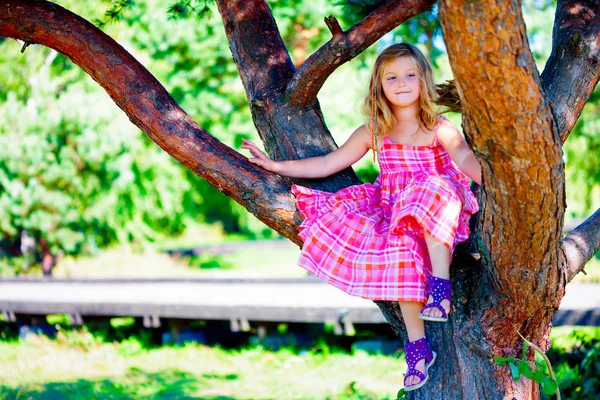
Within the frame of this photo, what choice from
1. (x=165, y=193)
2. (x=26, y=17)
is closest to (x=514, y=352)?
(x=26, y=17)

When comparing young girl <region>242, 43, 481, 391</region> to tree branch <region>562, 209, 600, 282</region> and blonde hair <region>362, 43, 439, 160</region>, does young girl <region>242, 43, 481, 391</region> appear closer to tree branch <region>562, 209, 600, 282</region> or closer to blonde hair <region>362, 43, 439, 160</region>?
blonde hair <region>362, 43, 439, 160</region>

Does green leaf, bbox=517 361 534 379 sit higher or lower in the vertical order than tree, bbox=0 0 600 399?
lower

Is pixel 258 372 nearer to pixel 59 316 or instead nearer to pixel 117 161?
pixel 59 316

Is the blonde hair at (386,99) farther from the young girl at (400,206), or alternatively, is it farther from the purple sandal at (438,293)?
the purple sandal at (438,293)

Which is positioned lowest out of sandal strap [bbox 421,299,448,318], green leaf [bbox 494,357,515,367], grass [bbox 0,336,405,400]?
grass [bbox 0,336,405,400]

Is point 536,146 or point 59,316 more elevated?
point 536,146

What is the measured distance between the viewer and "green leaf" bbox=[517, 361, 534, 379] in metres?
2.45

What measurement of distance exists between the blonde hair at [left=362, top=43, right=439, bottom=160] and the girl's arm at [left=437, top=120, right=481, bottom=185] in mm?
55

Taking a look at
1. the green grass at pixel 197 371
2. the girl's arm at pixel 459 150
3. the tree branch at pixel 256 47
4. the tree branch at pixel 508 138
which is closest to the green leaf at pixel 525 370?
the tree branch at pixel 508 138

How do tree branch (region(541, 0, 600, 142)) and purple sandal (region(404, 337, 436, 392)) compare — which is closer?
purple sandal (region(404, 337, 436, 392))

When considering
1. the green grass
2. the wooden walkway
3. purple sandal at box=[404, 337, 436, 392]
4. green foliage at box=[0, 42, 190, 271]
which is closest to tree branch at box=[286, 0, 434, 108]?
purple sandal at box=[404, 337, 436, 392]

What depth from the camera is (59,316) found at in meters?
8.39

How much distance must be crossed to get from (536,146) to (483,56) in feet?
1.08

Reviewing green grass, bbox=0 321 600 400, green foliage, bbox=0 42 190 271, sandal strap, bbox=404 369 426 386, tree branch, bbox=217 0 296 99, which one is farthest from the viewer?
green foliage, bbox=0 42 190 271
